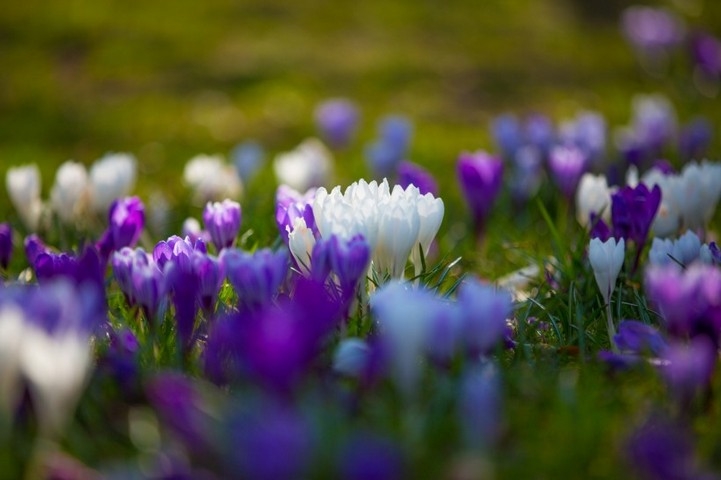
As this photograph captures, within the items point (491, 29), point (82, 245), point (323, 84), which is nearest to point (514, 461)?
point (82, 245)

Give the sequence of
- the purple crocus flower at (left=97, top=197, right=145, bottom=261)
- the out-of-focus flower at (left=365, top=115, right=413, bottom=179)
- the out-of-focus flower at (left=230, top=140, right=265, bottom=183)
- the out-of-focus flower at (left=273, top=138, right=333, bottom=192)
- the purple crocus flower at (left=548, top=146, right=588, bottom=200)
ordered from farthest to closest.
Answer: the out-of-focus flower at (left=365, top=115, right=413, bottom=179) → the out-of-focus flower at (left=230, top=140, right=265, bottom=183) → the out-of-focus flower at (left=273, top=138, right=333, bottom=192) → the purple crocus flower at (left=548, top=146, right=588, bottom=200) → the purple crocus flower at (left=97, top=197, right=145, bottom=261)

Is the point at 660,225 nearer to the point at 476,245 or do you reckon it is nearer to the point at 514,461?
the point at 476,245

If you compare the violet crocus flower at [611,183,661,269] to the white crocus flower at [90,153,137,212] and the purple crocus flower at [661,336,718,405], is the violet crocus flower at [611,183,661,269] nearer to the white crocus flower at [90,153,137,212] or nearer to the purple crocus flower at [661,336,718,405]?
the purple crocus flower at [661,336,718,405]

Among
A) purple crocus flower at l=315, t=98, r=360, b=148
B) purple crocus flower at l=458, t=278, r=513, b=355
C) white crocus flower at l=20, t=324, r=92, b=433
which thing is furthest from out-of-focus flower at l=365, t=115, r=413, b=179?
white crocus flower at l=20, t=324, r=92, b=433

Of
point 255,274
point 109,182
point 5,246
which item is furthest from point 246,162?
point 255,274

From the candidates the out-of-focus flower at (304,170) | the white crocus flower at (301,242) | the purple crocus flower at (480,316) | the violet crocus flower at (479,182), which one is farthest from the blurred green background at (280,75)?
the purple crocus flower at (480,316)
